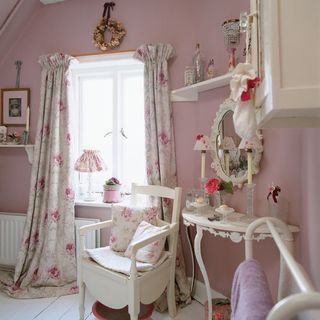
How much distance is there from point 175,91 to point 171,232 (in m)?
1.07

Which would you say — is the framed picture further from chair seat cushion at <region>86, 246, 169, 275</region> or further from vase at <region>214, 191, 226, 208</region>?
vase at <region>214, 191, 226, 208</region>

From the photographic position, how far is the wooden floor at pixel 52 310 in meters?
2.03

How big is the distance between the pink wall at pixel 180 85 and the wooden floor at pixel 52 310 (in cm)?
29

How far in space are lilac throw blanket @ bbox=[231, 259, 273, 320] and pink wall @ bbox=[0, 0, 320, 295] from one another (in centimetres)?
71

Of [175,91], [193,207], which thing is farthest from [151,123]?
A: [193,207]

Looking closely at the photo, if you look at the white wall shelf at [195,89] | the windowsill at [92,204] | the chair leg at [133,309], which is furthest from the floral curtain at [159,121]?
the chair leg at [133,309]

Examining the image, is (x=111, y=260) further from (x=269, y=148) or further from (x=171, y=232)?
(x=269, y=148)

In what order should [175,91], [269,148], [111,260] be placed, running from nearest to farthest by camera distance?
[269,148] → [111,260] → [175,91]

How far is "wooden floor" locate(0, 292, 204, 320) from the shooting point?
2.03 metres

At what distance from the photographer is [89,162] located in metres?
2.47

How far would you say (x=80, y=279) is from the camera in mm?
1961

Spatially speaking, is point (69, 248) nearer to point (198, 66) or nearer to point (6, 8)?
point (198, 66)

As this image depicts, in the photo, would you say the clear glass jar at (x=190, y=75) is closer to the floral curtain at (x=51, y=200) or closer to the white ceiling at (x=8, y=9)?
the floral curtain at (x=51, y=200)

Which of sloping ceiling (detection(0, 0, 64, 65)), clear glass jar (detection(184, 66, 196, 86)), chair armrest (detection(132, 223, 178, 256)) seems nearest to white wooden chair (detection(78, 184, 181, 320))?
chair armrest (detection(132, 223, 178, 256))
